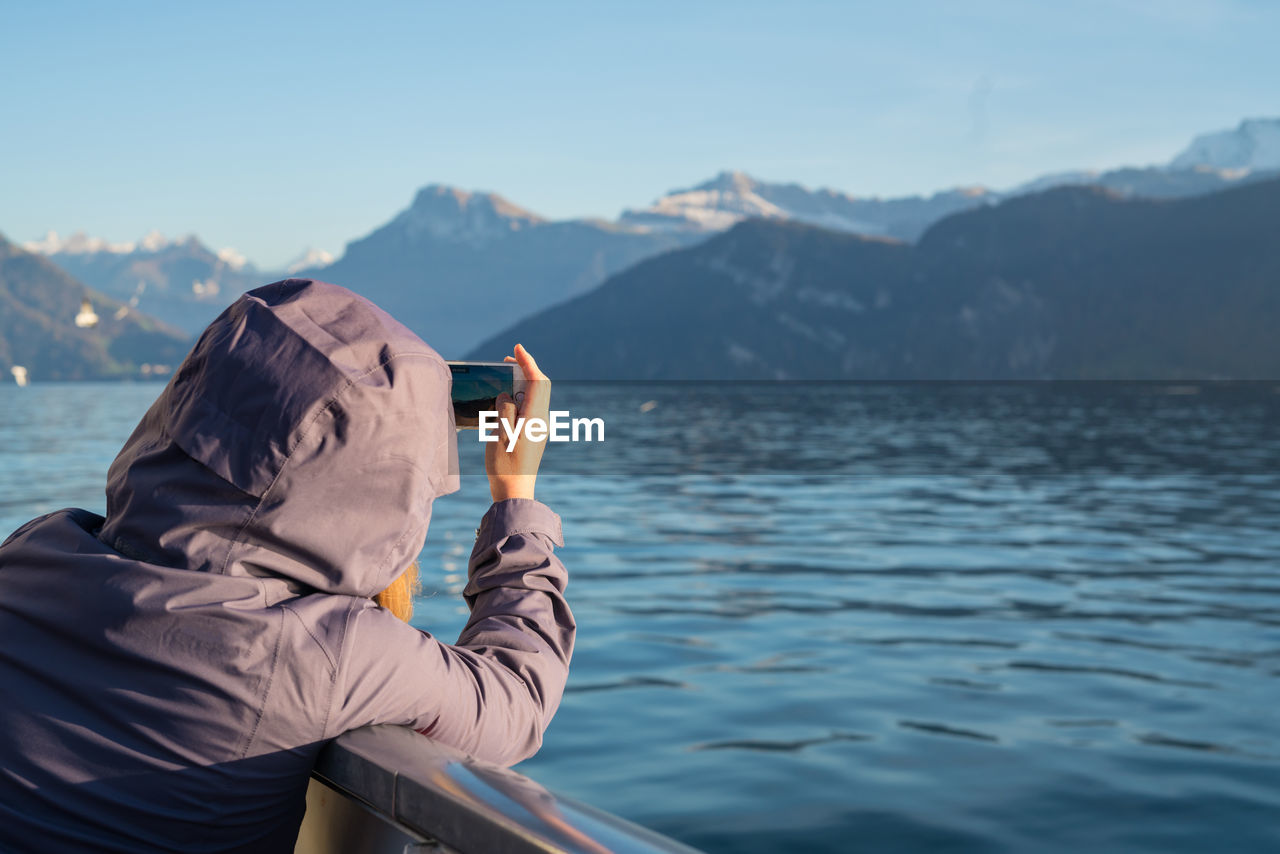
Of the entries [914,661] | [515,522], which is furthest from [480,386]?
[914,661]

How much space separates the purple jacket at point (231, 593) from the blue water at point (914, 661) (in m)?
1.15

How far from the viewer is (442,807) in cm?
185

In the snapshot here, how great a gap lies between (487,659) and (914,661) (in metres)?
9.07

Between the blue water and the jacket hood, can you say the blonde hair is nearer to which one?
the jacket hood

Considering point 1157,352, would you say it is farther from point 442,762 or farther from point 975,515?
point 442,762

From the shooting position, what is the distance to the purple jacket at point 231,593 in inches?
65.6

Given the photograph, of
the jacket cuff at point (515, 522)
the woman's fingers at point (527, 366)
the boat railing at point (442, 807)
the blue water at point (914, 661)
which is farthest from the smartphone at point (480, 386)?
the blue water at point (914, 661)

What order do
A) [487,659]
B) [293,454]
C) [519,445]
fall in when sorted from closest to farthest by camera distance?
1. [293,454]
2. [487,659]
3. [519,445]

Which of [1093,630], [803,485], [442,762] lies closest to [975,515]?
[803,485]

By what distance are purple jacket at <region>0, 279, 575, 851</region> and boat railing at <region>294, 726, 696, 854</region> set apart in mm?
62

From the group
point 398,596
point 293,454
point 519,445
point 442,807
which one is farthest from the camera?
point 519,445

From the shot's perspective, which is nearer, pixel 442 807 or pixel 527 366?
pixel 442 807

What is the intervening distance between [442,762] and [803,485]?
27826mm

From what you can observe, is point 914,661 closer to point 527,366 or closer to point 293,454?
point 527,366
